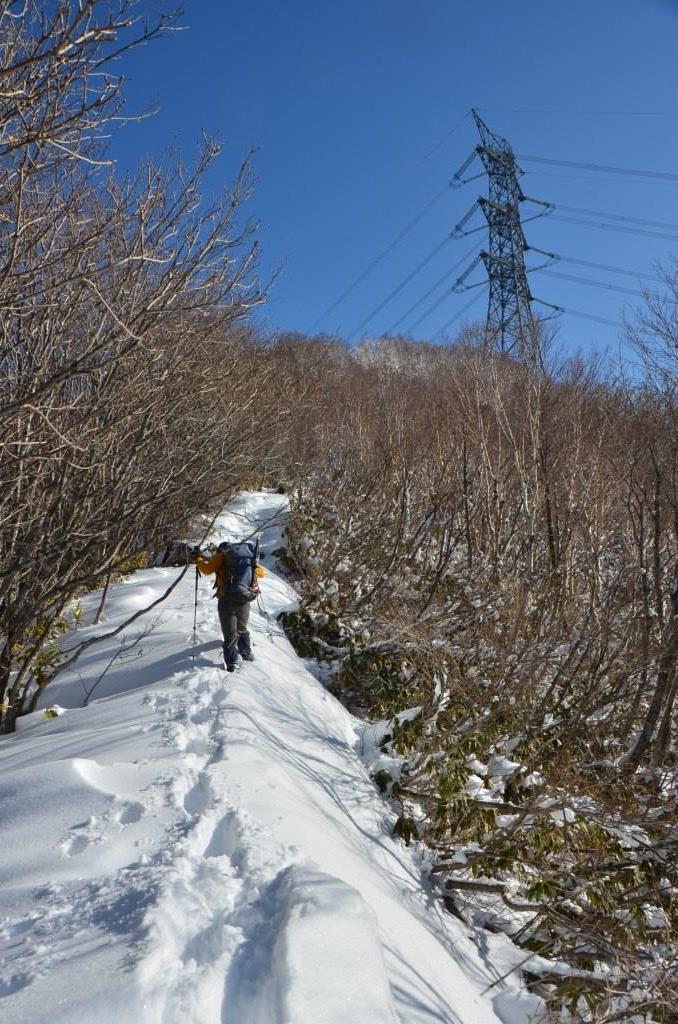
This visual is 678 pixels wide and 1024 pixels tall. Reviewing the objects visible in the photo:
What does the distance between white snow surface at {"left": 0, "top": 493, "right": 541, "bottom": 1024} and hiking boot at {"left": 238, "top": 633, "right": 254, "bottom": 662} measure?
0.33 m

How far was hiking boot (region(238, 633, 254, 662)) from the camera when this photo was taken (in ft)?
18.9

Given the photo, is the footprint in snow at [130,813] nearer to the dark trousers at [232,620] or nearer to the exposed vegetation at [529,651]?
the exposed vegetation at [529,651]

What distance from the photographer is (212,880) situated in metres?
2.54

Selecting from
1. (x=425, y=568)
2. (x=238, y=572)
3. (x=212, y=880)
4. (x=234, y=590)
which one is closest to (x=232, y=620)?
(x=234, y=590)

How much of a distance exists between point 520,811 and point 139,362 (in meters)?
4.53

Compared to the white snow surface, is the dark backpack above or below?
above

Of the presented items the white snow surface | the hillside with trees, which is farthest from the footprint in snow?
the hillside with trees

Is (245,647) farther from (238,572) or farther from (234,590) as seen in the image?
(238,572)

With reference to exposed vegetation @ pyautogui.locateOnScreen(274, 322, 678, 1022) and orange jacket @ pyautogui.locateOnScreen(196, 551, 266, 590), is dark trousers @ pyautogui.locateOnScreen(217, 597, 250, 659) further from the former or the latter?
exposed vegetation @ pyautogui.locateOnScreen(274, 322, 678, 1022)

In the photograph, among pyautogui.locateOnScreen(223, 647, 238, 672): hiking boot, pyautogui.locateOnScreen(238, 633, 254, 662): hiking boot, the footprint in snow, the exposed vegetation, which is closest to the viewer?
the footprint in snow

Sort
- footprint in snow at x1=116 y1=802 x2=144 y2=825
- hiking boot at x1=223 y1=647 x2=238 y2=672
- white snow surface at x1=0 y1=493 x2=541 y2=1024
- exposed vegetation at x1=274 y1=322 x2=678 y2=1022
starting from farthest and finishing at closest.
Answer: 1. hiking boot at x1=223 y1=647 x2=238 y2=672
2. exposed vegetation at x1=274 y1=322 x2=678 y2=1022
3. footprint in snow at x1=116 y1=802 x2=144 y2=825
4. white snow surface at x1=0 y1=493 x2=541 y2=1024

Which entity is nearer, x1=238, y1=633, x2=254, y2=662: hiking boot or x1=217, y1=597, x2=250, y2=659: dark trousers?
x1=217, y1=597, x2=250, y2=659: dark trousers

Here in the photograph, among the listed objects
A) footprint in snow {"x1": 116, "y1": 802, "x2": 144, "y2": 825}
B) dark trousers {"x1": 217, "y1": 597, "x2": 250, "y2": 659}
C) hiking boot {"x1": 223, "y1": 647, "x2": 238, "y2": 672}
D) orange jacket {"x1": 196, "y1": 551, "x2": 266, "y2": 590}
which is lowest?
footprint in snow {"x1": 116, "y1": 802, "x2": 144, "y2": 825}

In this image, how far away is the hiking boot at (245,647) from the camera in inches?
227
